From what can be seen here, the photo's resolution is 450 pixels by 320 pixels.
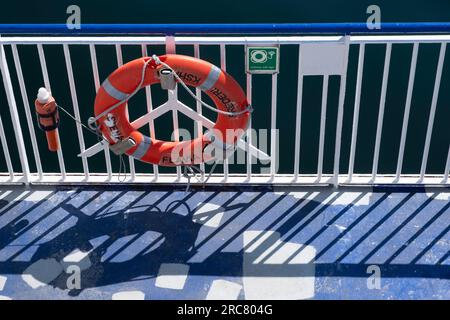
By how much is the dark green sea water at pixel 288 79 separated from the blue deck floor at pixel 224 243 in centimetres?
218

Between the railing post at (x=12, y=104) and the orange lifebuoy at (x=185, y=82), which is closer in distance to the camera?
the orange lifebuoy at (x=185, y=82)

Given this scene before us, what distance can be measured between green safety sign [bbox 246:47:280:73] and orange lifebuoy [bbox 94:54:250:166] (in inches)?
6.1

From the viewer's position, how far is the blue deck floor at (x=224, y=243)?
3.53 metres

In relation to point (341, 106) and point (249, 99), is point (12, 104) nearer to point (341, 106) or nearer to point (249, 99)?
point (249, 99)

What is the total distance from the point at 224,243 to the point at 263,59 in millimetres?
1127

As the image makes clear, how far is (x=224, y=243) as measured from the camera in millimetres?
3807

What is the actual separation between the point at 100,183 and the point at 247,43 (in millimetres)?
1432

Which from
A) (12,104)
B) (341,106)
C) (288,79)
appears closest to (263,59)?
Answer: (341,106)

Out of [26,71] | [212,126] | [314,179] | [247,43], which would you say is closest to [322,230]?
[314,179]
